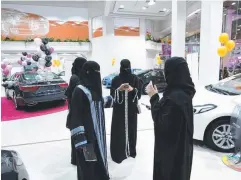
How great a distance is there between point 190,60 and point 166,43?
23.2 feet

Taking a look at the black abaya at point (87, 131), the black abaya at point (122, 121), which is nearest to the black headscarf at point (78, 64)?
the black abaya at point (122, 121)

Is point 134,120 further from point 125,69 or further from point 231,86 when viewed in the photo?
point 231,86

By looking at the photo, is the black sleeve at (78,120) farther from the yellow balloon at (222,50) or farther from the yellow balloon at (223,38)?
the yellow balloon at (223,38)

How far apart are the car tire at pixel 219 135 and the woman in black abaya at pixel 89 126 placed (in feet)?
5.81

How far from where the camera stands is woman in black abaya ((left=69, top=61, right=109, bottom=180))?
1981mm

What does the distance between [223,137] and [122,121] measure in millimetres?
1504

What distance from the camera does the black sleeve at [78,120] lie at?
1957 millimetres

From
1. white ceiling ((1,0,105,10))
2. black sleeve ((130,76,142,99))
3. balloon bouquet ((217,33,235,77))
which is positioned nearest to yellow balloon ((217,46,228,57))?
balloon bouquet ((217,33,235,77))

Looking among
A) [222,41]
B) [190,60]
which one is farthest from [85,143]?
[190,60]

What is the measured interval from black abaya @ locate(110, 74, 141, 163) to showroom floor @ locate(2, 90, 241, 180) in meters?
0.17

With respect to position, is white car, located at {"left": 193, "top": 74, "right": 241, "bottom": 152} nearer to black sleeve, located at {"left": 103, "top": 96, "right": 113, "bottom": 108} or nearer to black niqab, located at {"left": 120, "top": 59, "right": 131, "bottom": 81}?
black niqab, located at {"left": 120, "top": 59, "right": 131, "bottom": 81}

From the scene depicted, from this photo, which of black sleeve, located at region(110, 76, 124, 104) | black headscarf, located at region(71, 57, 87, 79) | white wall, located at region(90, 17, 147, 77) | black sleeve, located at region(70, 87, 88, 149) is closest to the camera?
black sleeve, located at region(70, 87, 88, 149)

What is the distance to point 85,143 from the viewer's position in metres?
1.97

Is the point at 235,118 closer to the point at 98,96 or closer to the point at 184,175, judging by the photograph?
the point at 184,175
